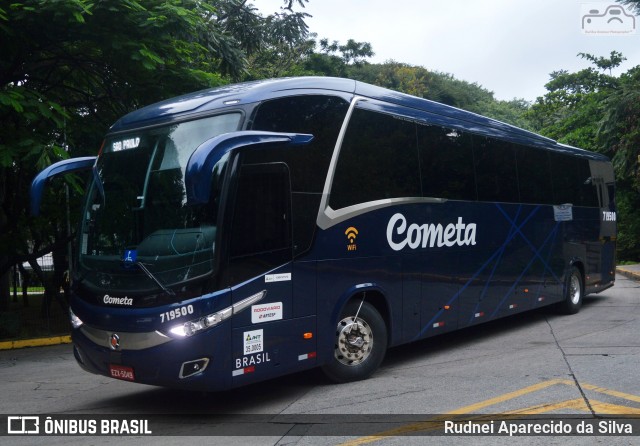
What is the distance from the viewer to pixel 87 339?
7.23 meters

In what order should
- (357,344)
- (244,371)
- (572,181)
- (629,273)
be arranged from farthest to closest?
(629,273) < (572,181) < (357,344) < (244,371)

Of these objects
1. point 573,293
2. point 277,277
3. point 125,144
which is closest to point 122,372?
point 277,277

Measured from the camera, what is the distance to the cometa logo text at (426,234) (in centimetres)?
891

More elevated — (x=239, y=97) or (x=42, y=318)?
(x=239, y=97)

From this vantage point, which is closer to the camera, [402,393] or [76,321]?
[76,321]

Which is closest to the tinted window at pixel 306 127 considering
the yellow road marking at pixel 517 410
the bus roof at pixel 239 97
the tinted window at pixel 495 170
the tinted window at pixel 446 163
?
the bus roof at pixel 239 97

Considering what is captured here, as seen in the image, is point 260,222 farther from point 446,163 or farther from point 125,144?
point 446,163

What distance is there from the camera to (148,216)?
700 cm

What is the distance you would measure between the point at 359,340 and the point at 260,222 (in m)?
2.19

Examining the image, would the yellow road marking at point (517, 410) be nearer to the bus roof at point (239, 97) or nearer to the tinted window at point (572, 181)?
the bus roof at point (239, 97)

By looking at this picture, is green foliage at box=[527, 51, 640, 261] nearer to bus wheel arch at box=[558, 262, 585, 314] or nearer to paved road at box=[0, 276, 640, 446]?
bus wheel arch at box=[558, 262, 585, 314]

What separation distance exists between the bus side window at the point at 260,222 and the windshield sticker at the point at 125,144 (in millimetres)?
1481

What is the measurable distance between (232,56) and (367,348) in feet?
35.6

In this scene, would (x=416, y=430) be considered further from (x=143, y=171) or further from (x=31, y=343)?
(x=31, y=343)
